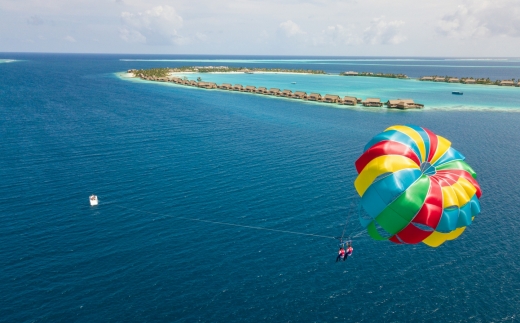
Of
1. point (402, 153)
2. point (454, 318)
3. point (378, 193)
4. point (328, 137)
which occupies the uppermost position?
point (402, 153)

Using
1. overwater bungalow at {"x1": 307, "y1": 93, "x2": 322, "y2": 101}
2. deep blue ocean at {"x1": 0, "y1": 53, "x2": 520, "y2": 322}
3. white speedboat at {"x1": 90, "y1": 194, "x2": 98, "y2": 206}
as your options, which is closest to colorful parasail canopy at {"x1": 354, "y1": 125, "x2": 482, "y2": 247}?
deep blue ocean at {"x1": 0, "y1": 53, "x2": 520, "y2": 322}

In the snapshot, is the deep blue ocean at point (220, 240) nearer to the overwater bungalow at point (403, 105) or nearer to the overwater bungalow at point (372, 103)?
the overwater bungalow at point (403, 105)

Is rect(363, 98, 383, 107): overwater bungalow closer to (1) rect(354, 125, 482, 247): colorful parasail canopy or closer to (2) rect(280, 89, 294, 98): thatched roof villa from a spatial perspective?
(2) rect(280, 89, 294, 98): thatched roof villa

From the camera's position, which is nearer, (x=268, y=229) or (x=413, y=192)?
(x=413, y=192)

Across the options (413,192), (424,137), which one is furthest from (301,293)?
(424,137)

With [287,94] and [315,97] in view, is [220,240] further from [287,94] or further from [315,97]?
[287,94]

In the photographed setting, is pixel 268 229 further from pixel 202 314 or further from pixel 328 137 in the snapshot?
pixel 328 137

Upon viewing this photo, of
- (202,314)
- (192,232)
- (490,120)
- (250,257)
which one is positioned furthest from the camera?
(490,120)
